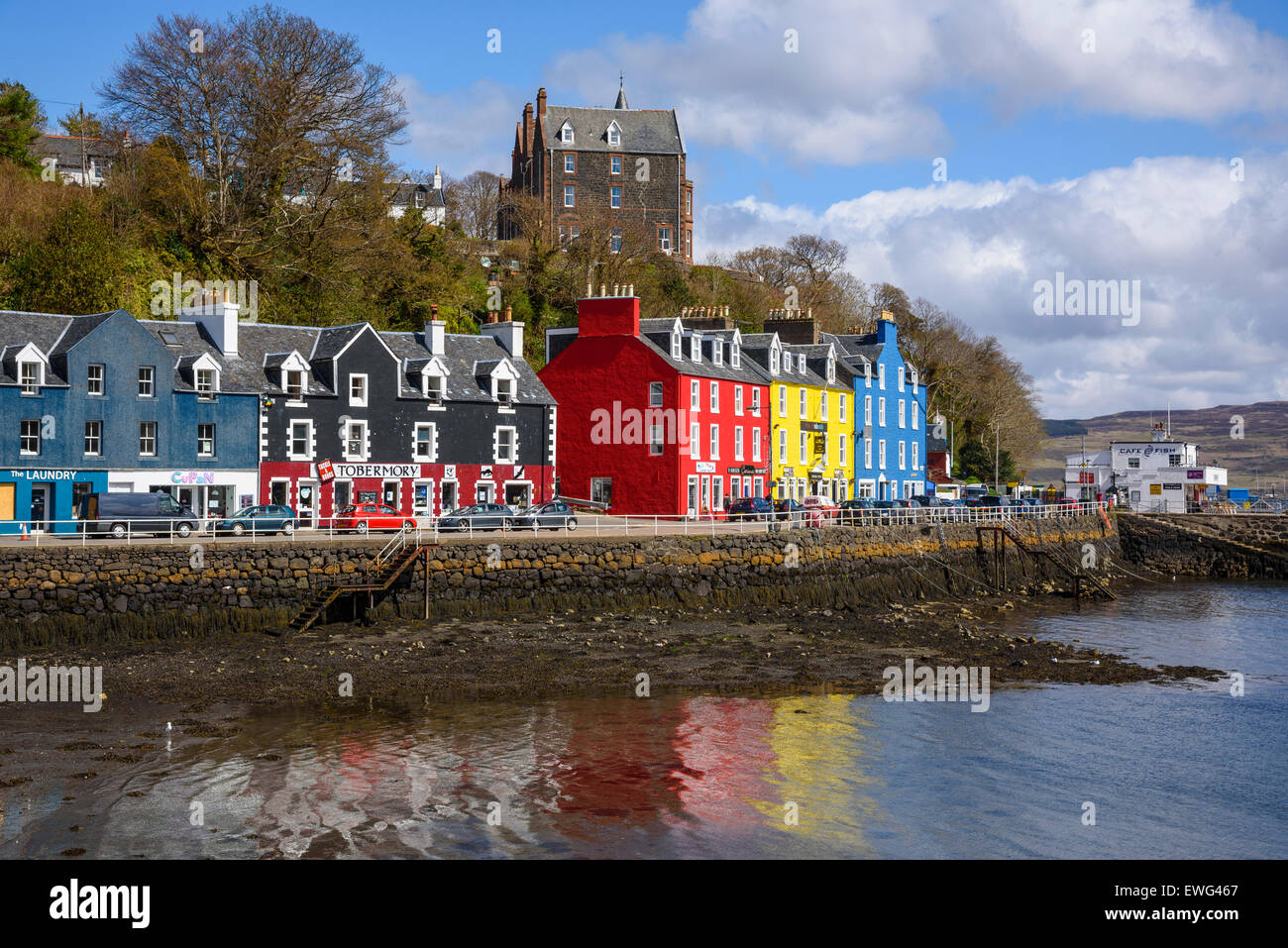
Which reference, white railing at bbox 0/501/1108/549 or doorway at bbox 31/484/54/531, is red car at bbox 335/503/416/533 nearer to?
white railing at bbox 0/501/1108/549

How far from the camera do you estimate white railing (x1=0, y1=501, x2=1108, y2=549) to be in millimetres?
33312

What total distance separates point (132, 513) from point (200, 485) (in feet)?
20.3

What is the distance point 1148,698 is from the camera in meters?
26.7

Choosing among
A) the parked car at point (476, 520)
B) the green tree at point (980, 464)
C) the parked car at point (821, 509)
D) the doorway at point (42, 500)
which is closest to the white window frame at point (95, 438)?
the doorway at point (42, 500)

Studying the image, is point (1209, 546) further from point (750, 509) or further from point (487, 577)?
point (487, 577)

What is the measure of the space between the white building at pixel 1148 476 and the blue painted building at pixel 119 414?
232 feet

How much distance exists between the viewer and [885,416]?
7256 cm

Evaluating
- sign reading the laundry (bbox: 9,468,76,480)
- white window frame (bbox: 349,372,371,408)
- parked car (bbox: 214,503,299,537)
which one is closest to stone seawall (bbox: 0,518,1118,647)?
parked car (bbox: 214,503,299,537)

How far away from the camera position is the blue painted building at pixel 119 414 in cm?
3812

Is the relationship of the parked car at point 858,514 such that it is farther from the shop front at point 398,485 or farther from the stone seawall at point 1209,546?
the stone seawall at point 1209,546

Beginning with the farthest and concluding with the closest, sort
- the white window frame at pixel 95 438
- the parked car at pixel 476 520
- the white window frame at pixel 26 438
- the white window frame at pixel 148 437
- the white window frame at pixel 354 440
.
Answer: the white window frame at pixel 354 440 → the white window frame at pixel 148 437 → the white window frame at pixel 95 438 → the parked car at pixel 476 520 → the white window frame at pixel 26 438

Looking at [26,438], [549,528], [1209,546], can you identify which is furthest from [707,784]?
[1209,546]

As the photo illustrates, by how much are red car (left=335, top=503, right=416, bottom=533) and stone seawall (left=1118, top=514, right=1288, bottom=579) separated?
147 feet
